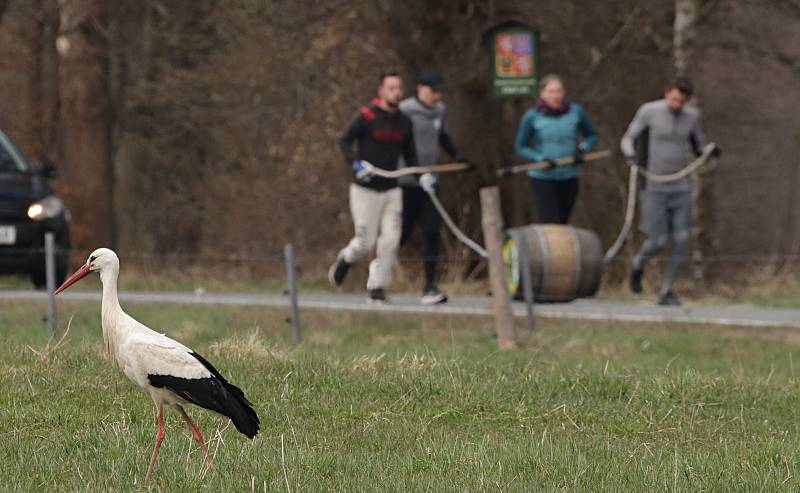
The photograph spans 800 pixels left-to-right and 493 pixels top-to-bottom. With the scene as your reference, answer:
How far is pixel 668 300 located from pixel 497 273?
134 inches

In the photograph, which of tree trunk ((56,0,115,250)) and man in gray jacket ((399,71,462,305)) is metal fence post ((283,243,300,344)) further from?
tree trunk ((56,0,115,250))

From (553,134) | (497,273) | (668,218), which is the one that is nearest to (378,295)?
(497,273)

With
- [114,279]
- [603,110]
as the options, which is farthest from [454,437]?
[603,110]

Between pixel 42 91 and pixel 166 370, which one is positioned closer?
pixel 166 370

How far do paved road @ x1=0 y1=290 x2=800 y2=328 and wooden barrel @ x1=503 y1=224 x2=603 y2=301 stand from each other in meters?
0.29

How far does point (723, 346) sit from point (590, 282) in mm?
2133

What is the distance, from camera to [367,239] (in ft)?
57.7

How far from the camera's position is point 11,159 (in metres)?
20.1

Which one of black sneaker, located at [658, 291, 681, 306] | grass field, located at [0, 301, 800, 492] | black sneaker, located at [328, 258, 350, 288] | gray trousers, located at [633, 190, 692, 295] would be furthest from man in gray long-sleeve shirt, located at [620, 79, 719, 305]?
grass field, located at [0, 301, 800, 492]

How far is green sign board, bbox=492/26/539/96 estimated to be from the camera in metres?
20.6

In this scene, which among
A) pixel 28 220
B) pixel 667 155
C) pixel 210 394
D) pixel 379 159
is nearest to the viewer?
pixel 210 394

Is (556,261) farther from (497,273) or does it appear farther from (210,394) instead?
(210,394)

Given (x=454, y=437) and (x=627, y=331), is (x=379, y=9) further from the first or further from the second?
(x=454, y=437)

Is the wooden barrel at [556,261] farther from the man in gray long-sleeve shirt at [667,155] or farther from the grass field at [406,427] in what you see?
the grass field at [406,427]
